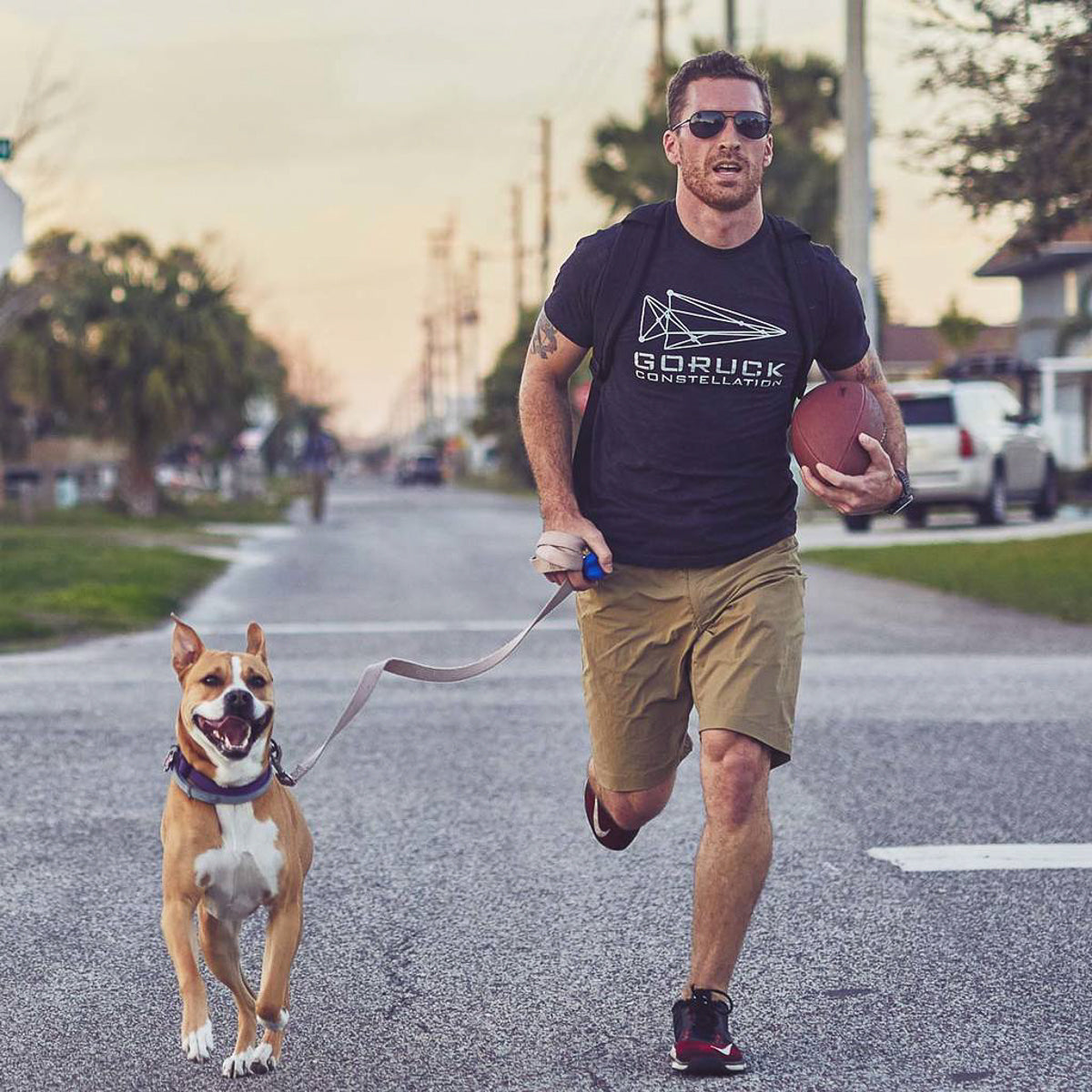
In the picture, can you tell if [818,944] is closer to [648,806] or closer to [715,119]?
[648,806]

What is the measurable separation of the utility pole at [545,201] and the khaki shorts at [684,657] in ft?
207

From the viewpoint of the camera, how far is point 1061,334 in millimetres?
46438

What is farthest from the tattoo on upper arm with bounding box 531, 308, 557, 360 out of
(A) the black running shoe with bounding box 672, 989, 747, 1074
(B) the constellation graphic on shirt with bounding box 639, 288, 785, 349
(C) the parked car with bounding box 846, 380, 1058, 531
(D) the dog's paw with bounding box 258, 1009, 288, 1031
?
(C) the parked car with bounding box 846, 380, 1058, 531

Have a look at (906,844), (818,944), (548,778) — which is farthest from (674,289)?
(548,778)

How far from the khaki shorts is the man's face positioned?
0.87 m

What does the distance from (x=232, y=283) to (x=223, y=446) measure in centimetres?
1372

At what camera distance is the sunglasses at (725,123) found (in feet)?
15.4

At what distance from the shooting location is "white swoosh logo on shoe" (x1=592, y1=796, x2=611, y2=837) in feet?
16.6

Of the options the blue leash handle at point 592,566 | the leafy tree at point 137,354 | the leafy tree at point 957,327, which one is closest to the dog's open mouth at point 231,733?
the blue leash handle at point 592,566

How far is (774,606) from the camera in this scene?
4660 mm

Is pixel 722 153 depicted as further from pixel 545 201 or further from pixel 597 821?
pixel 545 201

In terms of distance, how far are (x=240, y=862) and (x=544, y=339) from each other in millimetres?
1506

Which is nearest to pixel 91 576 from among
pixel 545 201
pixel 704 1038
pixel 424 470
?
Answer: pixel 704 1038

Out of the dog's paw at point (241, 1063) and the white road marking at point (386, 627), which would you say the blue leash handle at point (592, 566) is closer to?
the dog's paw at point (241, 1063)
